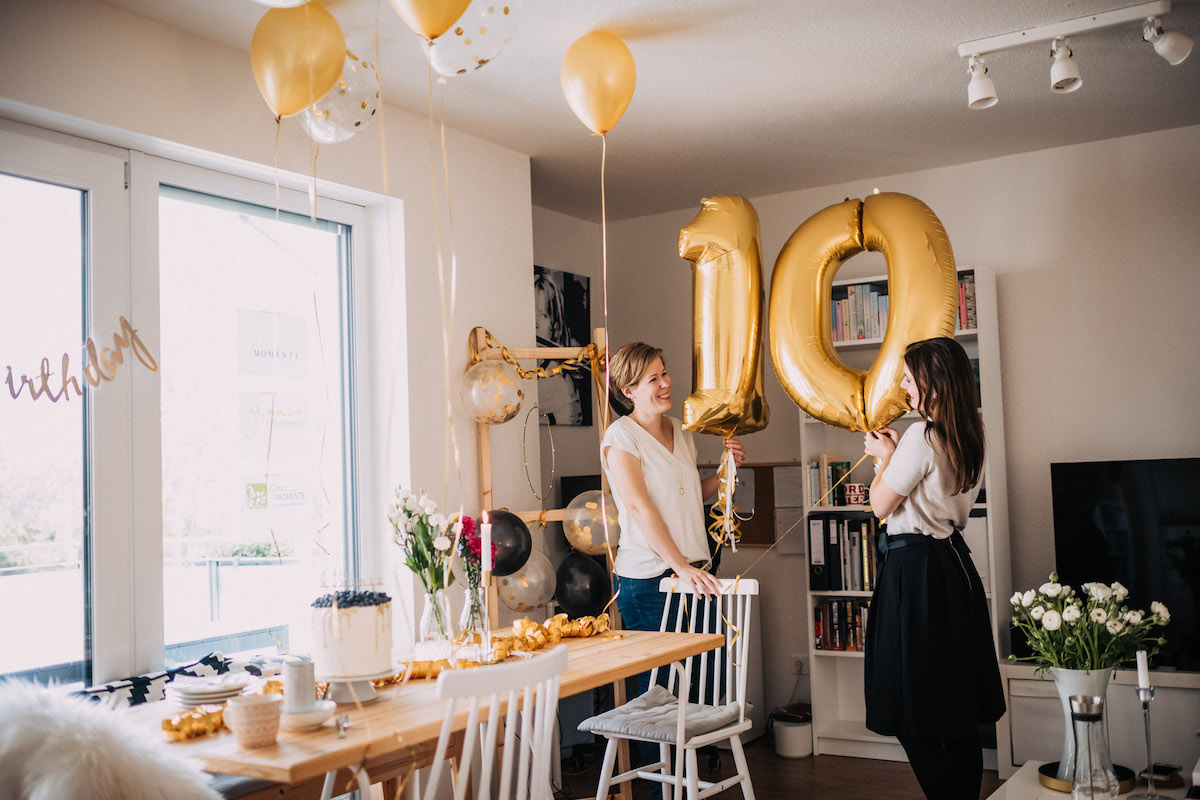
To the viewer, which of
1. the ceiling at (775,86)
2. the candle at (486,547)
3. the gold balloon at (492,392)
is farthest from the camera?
the gold balloon at (492,392)

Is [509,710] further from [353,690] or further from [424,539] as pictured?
[424,539]

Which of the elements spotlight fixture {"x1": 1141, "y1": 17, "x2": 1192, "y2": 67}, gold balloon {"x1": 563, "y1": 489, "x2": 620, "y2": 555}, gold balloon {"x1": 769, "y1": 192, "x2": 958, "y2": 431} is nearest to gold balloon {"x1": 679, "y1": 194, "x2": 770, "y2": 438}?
gold balloon {"x1": 769, "y1": 192, "x2": 958, "y2": 431}

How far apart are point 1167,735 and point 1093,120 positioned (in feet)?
7.41

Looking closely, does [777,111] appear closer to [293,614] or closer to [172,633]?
[293,614]

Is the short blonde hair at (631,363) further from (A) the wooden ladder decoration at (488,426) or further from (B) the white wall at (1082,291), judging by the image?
(B) the white wall at (1082,291)

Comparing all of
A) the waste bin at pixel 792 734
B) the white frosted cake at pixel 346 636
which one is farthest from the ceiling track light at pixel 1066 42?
the waste bin at pixel 792 734

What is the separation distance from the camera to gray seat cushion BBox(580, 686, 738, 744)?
254cm

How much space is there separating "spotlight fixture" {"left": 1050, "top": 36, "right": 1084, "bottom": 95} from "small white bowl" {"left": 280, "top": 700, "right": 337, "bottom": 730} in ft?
8.58

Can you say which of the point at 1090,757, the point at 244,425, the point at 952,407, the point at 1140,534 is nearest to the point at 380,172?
the point at 244,425

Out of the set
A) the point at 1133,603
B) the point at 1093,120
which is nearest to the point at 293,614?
the point at 1133,603

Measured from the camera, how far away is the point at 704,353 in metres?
2.89

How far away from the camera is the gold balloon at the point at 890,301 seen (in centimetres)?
261

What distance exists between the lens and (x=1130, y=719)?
3473 mm

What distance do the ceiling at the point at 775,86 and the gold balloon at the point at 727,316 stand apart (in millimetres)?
525
